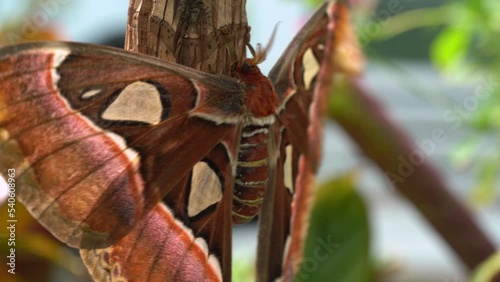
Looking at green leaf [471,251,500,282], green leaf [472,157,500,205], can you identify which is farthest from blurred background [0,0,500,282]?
green leaf [471,251,500,282]

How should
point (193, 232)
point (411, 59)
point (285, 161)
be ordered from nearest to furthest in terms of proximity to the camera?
point (193, 232) → point (285, 161) → point (411, 59)

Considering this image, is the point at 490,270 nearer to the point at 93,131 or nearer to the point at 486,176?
the point at 486,176

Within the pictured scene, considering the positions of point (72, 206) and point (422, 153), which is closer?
point (72, 206)

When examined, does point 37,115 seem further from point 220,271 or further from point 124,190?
point 220,271

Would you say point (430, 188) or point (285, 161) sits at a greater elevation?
point (285, 161)

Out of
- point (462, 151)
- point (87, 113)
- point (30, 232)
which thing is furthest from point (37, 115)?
point (462, 151)

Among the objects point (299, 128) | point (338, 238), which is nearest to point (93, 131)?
point (299, 128)
